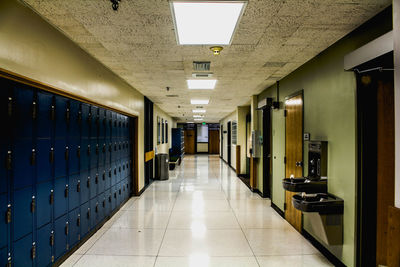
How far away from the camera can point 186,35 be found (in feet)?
8.98

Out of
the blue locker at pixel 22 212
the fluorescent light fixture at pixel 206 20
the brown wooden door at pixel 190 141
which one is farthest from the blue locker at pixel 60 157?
the brown wooden door at pixel 190 141

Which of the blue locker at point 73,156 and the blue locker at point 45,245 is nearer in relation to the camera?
the blue locker at point 45,245

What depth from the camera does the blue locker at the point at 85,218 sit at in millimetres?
3424

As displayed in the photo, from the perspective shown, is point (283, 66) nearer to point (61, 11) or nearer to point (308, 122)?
point (308, 122)

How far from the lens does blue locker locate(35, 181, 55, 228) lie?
8.01 feet

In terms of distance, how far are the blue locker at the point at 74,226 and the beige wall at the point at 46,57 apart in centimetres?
155

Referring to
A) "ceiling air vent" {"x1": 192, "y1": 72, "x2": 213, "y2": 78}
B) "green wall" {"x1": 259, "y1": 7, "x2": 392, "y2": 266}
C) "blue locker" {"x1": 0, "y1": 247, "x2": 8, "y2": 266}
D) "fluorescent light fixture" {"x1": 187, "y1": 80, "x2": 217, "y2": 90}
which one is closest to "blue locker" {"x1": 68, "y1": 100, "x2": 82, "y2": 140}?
"blue locker" {"x1": 0, "y1": 247, "x2": 8, "y2": 266}

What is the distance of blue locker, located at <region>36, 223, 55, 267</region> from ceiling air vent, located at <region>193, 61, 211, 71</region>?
9.27 ft

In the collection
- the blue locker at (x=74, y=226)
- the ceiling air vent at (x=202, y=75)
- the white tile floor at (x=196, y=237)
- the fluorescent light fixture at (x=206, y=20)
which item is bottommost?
the white tile floor at (x=196, y=237)

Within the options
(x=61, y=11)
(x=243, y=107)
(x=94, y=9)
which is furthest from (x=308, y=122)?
(x=243, y=107)

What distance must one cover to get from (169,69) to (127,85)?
1645 millimetres

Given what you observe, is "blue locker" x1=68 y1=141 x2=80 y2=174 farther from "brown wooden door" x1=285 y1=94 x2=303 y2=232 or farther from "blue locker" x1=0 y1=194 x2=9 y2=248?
"brown wooden door" x1=285 y1=94 x2=303 y2=232

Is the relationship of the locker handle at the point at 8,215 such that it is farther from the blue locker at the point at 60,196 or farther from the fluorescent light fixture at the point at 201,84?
the fluorescent light fixture at the point at 201,84

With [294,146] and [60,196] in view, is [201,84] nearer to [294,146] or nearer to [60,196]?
[294,146]
